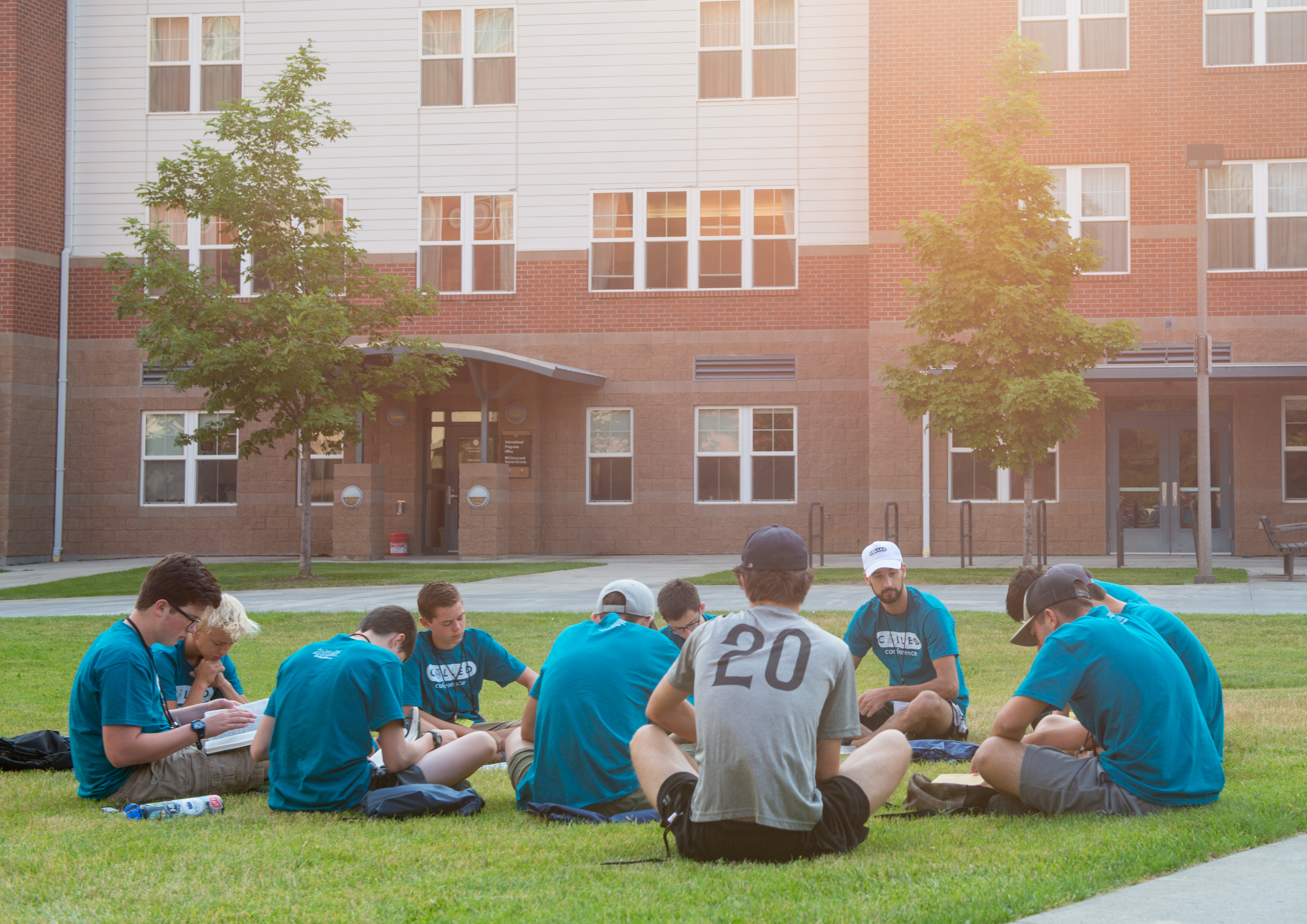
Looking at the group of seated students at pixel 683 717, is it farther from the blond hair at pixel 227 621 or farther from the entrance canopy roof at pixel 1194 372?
the entrance canopy roof at pixel 1194 372

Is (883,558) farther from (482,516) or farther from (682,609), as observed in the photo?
(482,516)

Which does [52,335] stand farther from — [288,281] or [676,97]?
[676,97]

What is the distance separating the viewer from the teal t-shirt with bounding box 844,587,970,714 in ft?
24.3

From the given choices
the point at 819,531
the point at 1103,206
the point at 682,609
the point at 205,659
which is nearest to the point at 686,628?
the point at 682,609

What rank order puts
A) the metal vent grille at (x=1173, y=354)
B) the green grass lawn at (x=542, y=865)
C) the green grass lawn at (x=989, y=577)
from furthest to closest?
the metal vent grille at (x=1173, y=354), the green grass lawn at (x=989, y=577), the green grass lawn at (x=542, y=865)

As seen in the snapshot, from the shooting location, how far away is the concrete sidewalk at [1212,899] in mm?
3844

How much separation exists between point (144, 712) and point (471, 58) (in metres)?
22.1

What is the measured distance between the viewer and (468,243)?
84.1ft

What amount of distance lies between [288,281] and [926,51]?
41.3ft

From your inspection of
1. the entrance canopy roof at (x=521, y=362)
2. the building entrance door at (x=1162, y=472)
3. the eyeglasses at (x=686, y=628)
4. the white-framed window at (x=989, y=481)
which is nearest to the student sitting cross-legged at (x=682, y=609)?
the eyeglasses at (x=686, y=628)

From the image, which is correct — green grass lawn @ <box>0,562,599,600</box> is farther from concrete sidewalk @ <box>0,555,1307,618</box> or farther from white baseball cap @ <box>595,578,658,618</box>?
white baseball cap @ <box>595,578,658,618</box>

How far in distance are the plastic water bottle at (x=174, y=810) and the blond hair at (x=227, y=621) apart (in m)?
0.83

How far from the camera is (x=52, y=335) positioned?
25578 millimetres

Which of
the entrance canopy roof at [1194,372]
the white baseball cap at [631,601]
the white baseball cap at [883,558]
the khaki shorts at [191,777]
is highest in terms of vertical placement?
the entrance canopy roof at [1194,372]
